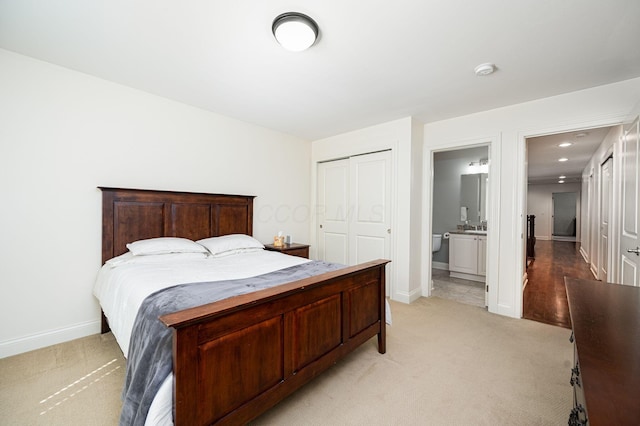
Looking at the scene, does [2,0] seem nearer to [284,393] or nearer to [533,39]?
[284,393]

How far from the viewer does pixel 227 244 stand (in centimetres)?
299

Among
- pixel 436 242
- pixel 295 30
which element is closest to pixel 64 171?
pixel 295 30

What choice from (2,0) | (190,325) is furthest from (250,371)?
(2,0)

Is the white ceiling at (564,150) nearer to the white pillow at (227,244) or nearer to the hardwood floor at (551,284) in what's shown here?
the hardwood floor at (551,284)

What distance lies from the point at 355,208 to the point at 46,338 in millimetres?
3648

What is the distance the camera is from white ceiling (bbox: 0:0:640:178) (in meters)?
1.67

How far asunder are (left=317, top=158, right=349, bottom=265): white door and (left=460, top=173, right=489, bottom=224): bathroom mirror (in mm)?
2792

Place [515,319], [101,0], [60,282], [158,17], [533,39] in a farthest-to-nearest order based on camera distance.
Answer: [515,319], [60,282], [533,39], [158,17], [101,0]

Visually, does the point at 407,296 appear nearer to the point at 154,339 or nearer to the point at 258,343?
the point at 258,343

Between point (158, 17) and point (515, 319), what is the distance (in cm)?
428

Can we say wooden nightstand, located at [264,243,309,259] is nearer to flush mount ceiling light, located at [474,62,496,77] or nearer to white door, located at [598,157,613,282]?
flush mount ceiling light, located at [474,62,496,77]

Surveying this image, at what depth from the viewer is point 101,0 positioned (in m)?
1.61

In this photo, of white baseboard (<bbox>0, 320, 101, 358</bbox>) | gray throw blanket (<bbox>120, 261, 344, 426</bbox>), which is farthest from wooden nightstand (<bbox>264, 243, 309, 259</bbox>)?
white baseboard (<bbox>0, 320, 101, 358</bbox>)

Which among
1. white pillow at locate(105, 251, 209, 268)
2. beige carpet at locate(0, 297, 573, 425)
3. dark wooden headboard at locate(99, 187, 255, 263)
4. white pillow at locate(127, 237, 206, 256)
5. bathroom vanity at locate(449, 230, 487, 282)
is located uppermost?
dark wooden headboard at locate(99, 187, 255, 263)
